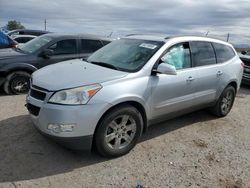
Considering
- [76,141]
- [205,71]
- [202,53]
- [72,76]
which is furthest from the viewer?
[202,53]

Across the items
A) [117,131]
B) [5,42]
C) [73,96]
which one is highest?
[73,96]

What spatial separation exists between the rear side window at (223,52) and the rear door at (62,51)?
366 cm

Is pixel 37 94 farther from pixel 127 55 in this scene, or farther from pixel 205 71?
pixel 205 71

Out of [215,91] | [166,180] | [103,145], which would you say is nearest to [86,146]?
[103,145]

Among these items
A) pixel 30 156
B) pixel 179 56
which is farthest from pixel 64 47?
pixel 30 156

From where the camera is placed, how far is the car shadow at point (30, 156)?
3.49m

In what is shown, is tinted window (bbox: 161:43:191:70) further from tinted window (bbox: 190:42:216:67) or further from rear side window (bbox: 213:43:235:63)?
rear side window (bbox: 213:43:235:63)

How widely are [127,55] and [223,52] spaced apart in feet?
7.64

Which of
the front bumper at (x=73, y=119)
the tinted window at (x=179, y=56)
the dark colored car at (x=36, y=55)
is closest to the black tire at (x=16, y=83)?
the dark colored car at (x=36, y=55)

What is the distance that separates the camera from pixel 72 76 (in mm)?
3857

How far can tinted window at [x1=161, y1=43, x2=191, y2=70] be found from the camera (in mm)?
4537

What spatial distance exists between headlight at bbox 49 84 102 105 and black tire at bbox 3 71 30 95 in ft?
11.9

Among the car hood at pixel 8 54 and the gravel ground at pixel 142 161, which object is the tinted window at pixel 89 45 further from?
the gravel ground at pixel 142 161

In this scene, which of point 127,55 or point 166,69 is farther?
point 127,55
